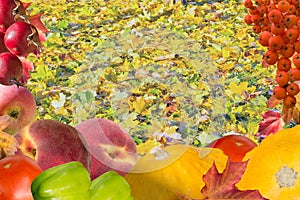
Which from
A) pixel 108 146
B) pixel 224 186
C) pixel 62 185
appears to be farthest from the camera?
pixel 108 146

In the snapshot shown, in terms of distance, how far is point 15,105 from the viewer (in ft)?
3.22

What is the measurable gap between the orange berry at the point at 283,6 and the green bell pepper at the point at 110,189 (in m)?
0.50

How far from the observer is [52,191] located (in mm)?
655

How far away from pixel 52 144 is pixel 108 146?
4.6 inches

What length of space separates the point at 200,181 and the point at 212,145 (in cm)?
15

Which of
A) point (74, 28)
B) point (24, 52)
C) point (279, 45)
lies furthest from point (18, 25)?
point (74, 28)

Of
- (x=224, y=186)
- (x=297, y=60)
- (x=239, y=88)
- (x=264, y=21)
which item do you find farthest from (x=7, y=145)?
(x=239, y=88)

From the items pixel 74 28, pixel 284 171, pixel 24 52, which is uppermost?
pixel 24 52

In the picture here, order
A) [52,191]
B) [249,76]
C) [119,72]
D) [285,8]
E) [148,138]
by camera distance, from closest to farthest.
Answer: [52,191] → [148,138] → [285,8] → [119,72] → [249,76]

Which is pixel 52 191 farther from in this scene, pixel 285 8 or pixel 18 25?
pixel 285 8

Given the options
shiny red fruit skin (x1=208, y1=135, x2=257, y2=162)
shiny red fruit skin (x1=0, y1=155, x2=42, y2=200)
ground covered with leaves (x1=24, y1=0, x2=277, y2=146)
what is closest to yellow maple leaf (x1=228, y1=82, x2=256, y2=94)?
ground covered with leaves (x1=24, y1=0, x2=277, y2=146)

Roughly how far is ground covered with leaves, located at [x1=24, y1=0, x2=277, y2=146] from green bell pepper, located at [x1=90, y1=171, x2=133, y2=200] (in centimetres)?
14

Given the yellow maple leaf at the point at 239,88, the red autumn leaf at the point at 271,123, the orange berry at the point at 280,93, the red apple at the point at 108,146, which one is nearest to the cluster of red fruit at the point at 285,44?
the orange berry at the point at 280,93

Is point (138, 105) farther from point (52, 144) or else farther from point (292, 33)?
point (52, 144)
